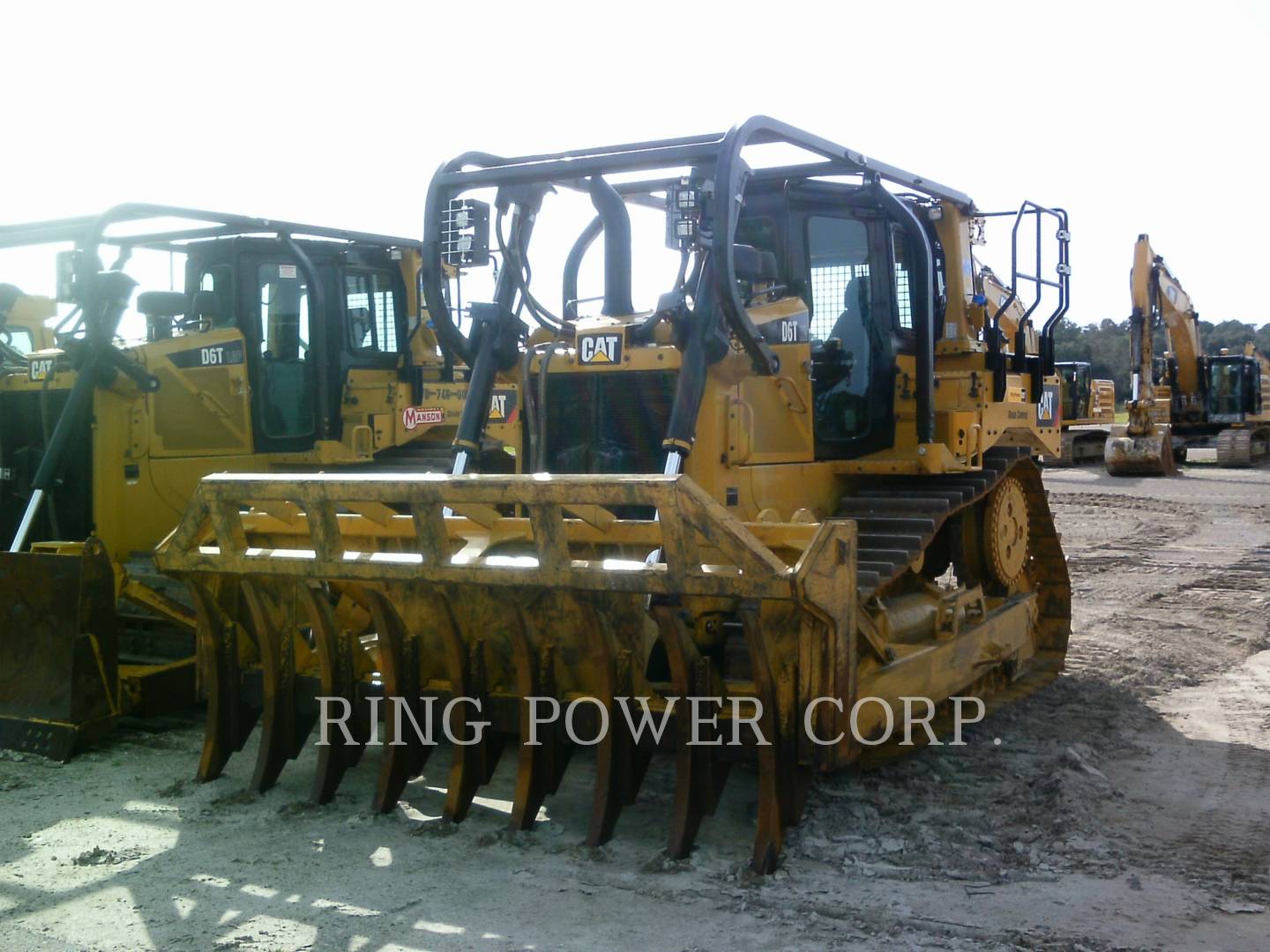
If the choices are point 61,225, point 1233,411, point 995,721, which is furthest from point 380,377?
point 1233,411

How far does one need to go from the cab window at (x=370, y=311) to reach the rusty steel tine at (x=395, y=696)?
14.9 ft

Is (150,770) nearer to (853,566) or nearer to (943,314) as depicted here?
(853,566)

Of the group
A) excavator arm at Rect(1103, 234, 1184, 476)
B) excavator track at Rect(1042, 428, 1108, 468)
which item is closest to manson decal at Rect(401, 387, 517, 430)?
excavator arm at Rect(1103, 234, 1184, 476)

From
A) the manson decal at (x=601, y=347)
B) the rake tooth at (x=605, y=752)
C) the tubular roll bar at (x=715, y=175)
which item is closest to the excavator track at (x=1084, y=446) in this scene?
the tubular roll bar at (x=715, y=175)

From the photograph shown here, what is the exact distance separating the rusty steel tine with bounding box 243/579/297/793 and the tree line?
5398 centimetres

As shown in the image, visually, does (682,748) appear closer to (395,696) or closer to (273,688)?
(395,696)

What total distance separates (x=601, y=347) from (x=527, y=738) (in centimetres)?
171

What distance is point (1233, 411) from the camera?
26.0m

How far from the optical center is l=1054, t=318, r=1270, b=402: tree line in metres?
58.5

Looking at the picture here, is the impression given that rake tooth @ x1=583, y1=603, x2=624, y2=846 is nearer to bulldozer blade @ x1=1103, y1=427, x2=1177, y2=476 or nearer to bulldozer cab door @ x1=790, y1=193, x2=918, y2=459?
bulldozer cab door @ x1=790, y1=193, x2=918, y2=459

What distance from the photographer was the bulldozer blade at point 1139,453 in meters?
22.8

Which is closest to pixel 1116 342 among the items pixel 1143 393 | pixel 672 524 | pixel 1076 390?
pixel 1076 390

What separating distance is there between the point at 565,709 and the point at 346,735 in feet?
3.35

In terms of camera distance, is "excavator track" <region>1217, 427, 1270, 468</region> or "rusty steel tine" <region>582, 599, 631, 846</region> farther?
"excavator track" <region>1217, 427, 1270, 468</region>
